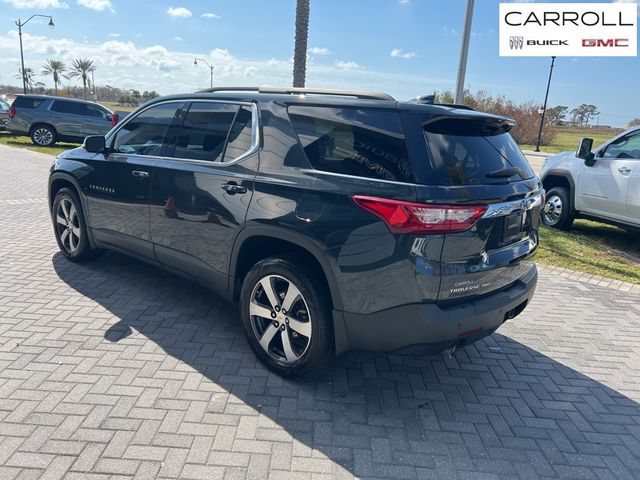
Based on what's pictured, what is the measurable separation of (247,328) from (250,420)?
75 centimetres

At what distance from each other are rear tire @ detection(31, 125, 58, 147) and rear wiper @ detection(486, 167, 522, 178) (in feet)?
59.8

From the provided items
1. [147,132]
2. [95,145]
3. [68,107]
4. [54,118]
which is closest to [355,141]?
[147,132]

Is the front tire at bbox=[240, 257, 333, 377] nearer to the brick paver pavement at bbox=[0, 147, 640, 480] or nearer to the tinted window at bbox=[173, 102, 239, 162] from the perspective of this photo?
the brick paver pavement at bbox=[0, 147, 640, 480]

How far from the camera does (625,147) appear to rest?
679 cm

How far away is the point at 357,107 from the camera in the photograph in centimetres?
277

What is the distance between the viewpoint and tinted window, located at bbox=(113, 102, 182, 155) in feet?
12.9

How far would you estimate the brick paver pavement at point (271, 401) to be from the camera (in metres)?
2.41

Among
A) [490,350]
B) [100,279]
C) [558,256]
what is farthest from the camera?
[558,256]

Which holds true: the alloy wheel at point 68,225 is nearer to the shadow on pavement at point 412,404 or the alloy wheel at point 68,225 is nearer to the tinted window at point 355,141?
the shadow on pavement at point 412,404

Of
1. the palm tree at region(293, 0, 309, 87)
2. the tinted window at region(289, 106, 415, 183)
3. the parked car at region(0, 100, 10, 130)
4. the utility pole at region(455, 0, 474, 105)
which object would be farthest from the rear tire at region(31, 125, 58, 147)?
the tinted window at region(289, 106, 415, 183)

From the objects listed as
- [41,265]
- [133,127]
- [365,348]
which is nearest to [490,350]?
[365,348]

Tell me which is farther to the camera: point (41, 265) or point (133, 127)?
point (41, 265)

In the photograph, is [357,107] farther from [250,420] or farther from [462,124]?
[250,420]

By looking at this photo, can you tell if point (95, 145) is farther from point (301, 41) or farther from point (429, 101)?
point (301, 41)
